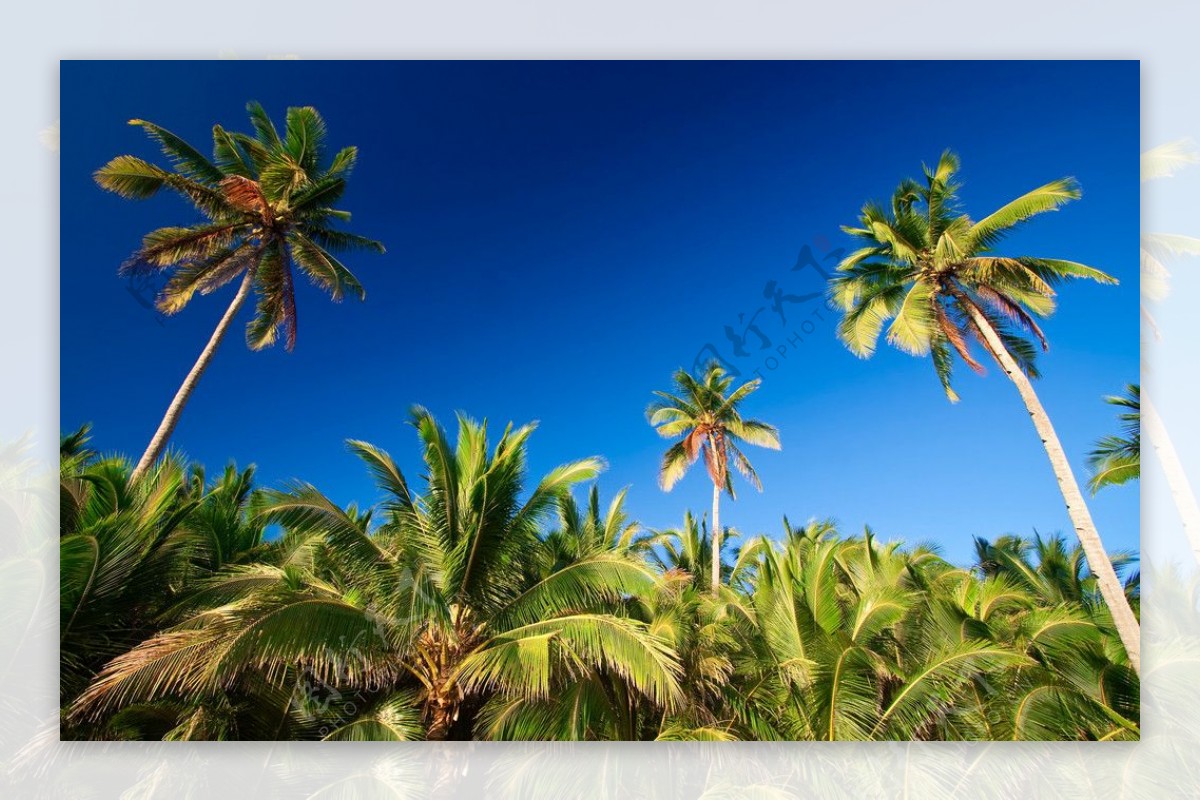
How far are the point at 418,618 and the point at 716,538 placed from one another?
1894 millimetres

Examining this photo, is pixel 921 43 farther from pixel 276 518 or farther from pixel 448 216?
pixel 276 518

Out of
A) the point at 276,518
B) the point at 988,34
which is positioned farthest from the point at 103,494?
the point at 988,34

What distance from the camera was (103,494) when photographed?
13.1 ft

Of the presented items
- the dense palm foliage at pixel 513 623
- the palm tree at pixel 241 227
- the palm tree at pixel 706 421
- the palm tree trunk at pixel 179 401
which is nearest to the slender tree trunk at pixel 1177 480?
the dense palm foliage at pixel 513 623

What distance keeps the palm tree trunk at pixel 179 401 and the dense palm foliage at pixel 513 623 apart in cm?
8

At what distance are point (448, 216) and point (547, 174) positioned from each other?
65cm

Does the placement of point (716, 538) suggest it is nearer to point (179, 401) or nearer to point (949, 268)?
point (949, 268)

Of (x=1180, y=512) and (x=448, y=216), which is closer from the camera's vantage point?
(x=1180, y=512)

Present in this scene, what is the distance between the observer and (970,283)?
15.8ft

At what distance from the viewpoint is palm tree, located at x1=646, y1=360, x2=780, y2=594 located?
423 cm

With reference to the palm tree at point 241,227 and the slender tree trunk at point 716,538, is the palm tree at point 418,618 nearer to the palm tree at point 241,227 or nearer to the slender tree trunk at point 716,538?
the slender tree trunk at point 716,538

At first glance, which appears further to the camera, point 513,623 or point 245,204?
point 245,204

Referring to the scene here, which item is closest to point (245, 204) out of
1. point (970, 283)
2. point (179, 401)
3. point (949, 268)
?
point (179, 401)

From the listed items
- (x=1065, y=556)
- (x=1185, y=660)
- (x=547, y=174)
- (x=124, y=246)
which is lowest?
(x=1185, y=660)
